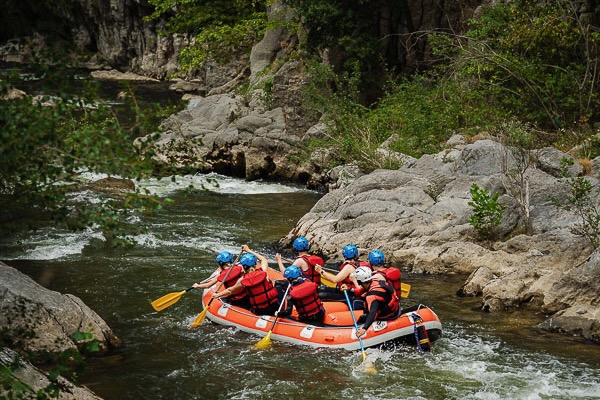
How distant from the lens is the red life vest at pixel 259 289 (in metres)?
11.1

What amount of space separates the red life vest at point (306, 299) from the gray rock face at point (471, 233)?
271cm

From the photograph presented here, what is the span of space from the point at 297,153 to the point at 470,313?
11774 mm

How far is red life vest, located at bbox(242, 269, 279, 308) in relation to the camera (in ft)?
36.4

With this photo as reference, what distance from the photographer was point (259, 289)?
11.1 meters

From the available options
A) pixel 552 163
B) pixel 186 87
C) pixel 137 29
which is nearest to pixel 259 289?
pixel 552 163

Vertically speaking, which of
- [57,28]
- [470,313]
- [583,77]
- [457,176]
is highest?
[57,28]

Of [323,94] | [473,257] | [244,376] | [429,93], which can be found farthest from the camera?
[323,94]

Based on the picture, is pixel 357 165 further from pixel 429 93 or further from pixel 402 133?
pixel 429 93

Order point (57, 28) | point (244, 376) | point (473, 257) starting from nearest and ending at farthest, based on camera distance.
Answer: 1. point (57, 28)
2. point (244, 376)
3. point (473, 257)

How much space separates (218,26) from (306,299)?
22.4m

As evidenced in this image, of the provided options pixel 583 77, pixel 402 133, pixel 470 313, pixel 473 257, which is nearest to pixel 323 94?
pixel 402 133

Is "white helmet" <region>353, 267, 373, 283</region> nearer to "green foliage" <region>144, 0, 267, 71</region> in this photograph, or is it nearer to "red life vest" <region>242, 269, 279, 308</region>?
"red life vest" <region>242, 269, 279, 308</region>

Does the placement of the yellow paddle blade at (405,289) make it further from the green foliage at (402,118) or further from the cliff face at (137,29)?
the green foliage at (402,118)

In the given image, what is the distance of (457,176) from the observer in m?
Result: 16.2
